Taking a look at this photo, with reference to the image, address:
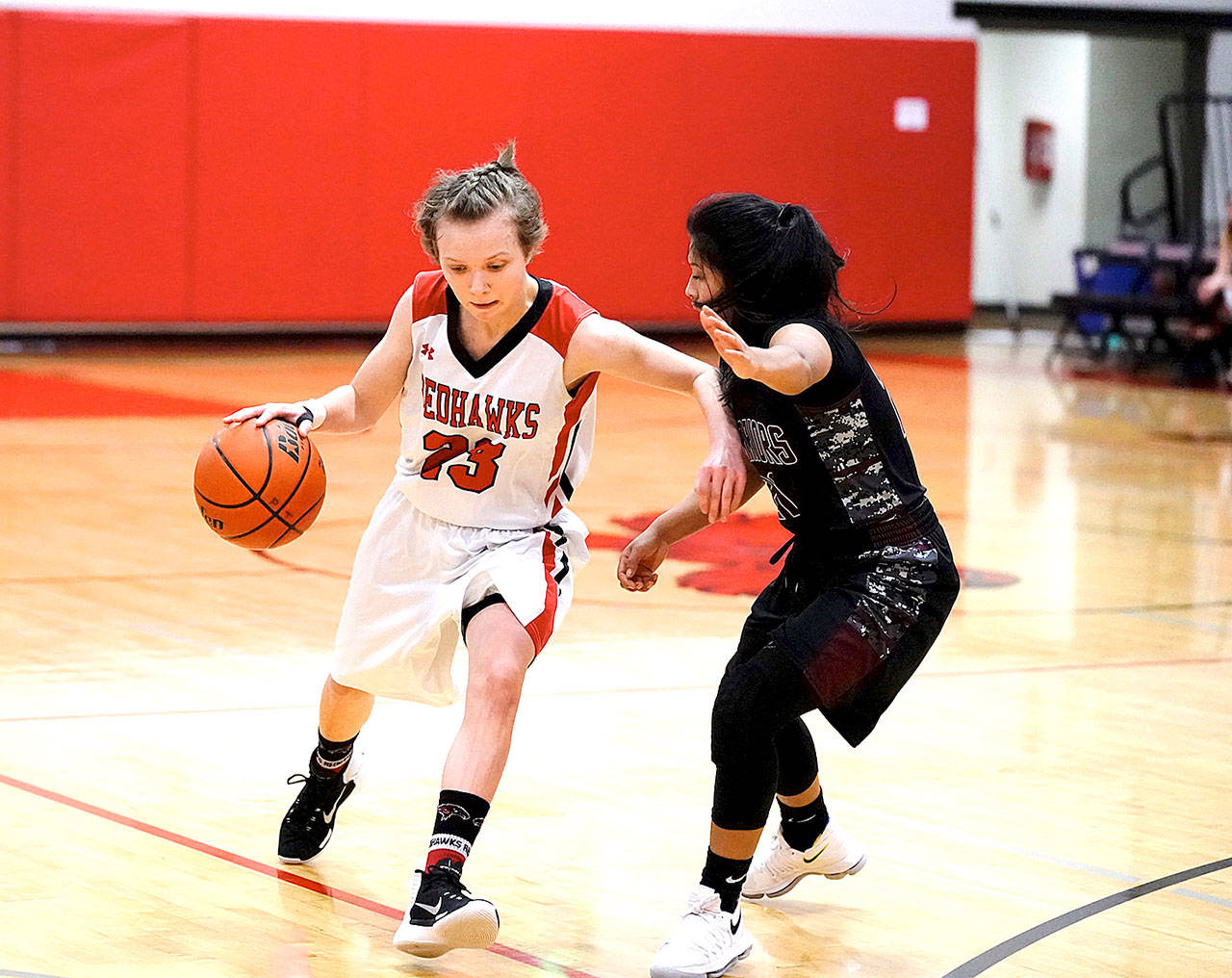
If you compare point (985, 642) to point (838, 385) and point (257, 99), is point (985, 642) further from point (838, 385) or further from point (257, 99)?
point (257, 99)

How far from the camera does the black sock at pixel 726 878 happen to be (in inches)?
123

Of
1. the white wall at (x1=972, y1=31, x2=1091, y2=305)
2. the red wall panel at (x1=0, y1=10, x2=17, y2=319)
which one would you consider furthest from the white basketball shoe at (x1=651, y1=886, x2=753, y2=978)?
the white wall at (x1=972, y1=31, x2=1091, y2=305)

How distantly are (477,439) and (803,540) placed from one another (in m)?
0.59

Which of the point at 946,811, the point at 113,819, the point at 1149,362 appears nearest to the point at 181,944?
the point at 113,819

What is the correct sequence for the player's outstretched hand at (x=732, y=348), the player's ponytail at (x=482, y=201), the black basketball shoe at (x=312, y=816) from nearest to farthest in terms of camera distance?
the player's outstretched hand at (x=732, y=348), the player's ponytail at (x=482, y=201), the black basketball shoe at (x=312, y=816)

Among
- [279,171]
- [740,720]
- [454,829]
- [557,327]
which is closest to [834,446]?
[740,720]

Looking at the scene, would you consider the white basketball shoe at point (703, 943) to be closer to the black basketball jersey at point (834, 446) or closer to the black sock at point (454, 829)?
the black sock at point (454, 829)

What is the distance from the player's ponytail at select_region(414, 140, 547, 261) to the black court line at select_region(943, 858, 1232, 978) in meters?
1.38

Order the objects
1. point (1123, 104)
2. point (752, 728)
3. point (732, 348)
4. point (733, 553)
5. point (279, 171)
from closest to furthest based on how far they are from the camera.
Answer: point (732, 348) < point (752, 728) < point (733, 553) < point (279, 171) < point (1123, 104)

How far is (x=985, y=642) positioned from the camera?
5.75m

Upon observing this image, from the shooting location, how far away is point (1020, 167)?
19016 mm

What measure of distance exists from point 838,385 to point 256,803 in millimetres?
1593

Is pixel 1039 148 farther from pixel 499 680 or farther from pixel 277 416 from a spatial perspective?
pixel 499 680

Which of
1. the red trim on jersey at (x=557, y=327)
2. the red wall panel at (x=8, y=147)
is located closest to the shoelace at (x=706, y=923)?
the red trim on jersey at (x=557, y=327)
